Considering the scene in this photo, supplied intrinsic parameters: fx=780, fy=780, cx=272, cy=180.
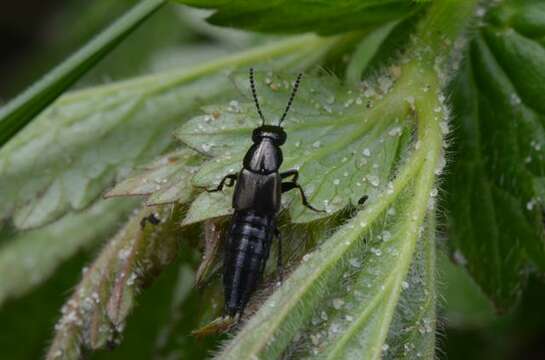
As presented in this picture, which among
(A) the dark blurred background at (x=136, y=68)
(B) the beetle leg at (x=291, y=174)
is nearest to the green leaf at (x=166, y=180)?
(B) the beetle leg at (x=291, y=174)

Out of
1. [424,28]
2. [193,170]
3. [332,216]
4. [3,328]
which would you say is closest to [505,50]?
[424,28]

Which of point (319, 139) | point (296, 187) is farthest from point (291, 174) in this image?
point (319, 139)

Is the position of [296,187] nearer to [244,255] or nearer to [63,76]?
[244,255]

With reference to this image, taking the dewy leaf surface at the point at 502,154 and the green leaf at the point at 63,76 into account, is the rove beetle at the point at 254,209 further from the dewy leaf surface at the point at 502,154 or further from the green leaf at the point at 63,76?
the dewy leaf surface at the point at 502,154

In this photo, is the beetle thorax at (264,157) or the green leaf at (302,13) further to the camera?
the green leaf at (302,13)

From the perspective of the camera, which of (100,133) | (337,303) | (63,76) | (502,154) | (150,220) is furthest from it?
(100,133)

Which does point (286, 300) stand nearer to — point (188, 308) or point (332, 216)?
point (332, 216)

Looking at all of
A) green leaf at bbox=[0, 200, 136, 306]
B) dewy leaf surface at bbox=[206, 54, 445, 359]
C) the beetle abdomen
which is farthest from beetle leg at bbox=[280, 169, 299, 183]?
green leaf at bbox=[0, 200, 136, 306]
